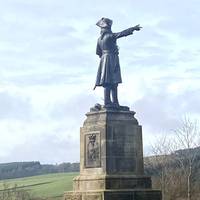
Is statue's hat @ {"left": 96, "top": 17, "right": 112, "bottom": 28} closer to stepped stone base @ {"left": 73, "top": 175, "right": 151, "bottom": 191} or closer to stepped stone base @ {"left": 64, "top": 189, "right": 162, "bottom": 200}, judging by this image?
stepped stone base @ {"left": 73, "top": 175, "right": 151, "bottom": 191}

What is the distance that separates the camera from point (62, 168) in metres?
102

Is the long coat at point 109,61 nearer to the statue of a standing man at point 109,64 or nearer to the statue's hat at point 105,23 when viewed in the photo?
the statue of a standing man at point 109,64

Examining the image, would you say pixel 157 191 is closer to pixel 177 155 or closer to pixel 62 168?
pixel 177 155

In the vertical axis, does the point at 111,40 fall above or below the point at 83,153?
above

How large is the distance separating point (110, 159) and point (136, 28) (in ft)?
16.0

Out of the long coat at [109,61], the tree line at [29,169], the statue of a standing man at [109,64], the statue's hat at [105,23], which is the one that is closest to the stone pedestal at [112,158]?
the statue of a standing man at [109,64]

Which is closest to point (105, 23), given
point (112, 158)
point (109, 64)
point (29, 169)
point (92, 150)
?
point (109, 64)

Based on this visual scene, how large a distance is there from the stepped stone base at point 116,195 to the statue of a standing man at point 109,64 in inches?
135

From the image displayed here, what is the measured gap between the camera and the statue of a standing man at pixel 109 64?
23.8 m

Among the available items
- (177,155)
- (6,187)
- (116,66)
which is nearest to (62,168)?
(6,187)

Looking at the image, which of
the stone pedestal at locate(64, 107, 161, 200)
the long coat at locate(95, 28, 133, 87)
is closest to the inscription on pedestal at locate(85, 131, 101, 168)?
the stone pedestal at locate(64, 107, 161, 200)

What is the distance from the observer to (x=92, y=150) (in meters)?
23.1

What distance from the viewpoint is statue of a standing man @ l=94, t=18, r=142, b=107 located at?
78.1 feet

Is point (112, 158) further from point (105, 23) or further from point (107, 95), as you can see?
point (105, 23)
